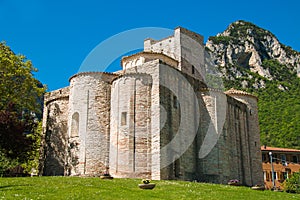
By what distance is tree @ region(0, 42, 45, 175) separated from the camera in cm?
2405

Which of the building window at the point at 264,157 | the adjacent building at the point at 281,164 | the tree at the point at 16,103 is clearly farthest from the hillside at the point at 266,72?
the tree at the point at 16,103

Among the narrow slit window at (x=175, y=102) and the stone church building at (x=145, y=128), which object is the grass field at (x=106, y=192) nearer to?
the stone church building at (x=145, y=128)

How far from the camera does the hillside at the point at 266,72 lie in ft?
202

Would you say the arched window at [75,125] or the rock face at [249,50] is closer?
the arched window at [75,125]

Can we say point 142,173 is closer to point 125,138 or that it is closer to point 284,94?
point 125,138

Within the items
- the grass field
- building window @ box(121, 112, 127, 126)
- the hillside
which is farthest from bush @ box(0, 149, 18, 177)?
the hillside

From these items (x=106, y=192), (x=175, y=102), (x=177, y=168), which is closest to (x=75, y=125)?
(x=175, y=102)

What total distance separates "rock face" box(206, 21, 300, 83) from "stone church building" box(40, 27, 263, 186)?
2453 inches

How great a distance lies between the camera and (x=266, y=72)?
303 feet

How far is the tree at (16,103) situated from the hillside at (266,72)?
134 ft

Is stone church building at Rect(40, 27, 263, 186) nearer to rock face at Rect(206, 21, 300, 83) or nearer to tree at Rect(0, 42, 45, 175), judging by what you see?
tree at Rect(0, 42, 45, 175)

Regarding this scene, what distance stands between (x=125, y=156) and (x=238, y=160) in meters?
12.1

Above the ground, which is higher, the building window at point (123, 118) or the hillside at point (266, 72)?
the hillside at point (266, 72)

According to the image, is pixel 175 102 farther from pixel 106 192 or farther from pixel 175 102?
pixel 106 192
